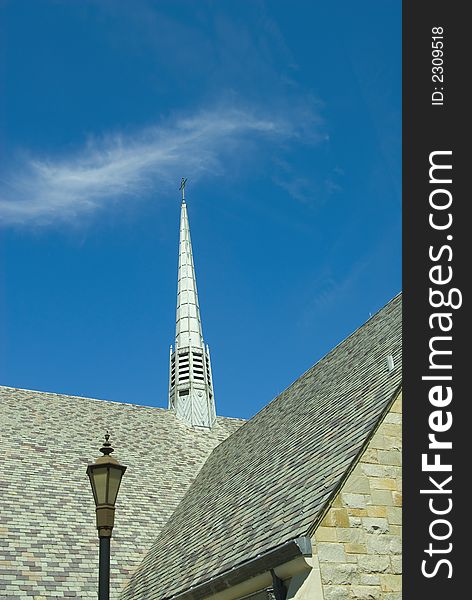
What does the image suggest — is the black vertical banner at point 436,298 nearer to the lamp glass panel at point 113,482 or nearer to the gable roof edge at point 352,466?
the gable roof edge at point 352,466

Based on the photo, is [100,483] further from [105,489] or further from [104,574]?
[104,574]

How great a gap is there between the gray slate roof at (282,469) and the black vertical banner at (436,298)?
1.38 m

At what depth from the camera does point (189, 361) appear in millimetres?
26594

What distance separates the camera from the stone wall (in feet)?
28.9

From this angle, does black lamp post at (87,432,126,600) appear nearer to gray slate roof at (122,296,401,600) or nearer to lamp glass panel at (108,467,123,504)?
lamp glass panel at (108,467,123,504)

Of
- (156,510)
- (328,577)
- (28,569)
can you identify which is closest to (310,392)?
(156,510)

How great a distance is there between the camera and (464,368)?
837 centimetres

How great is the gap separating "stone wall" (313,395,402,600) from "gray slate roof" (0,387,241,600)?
7.76 metres

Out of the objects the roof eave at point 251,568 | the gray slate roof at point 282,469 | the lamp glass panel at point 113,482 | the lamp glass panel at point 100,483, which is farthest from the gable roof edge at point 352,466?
the lamp glass panel at point 100,483

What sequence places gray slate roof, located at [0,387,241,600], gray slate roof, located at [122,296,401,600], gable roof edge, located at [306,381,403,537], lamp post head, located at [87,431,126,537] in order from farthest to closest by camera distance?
gray slate roof, located at [0,387,241,600], gray slate roof, located at [122,296,401,600], gable roof edge, located at [306,381,403,537], lamp post head, located at [87,431,126,537]

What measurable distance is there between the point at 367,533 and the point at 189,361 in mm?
17656

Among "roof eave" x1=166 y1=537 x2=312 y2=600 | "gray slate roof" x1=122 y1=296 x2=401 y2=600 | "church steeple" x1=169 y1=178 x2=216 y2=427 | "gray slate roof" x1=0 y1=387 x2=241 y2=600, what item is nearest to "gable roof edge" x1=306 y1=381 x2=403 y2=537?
"gray slate roof" x1=122 y1=296 x2=401 y2=600

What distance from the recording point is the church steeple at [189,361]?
25031mm

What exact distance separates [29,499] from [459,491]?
12.1 meters
